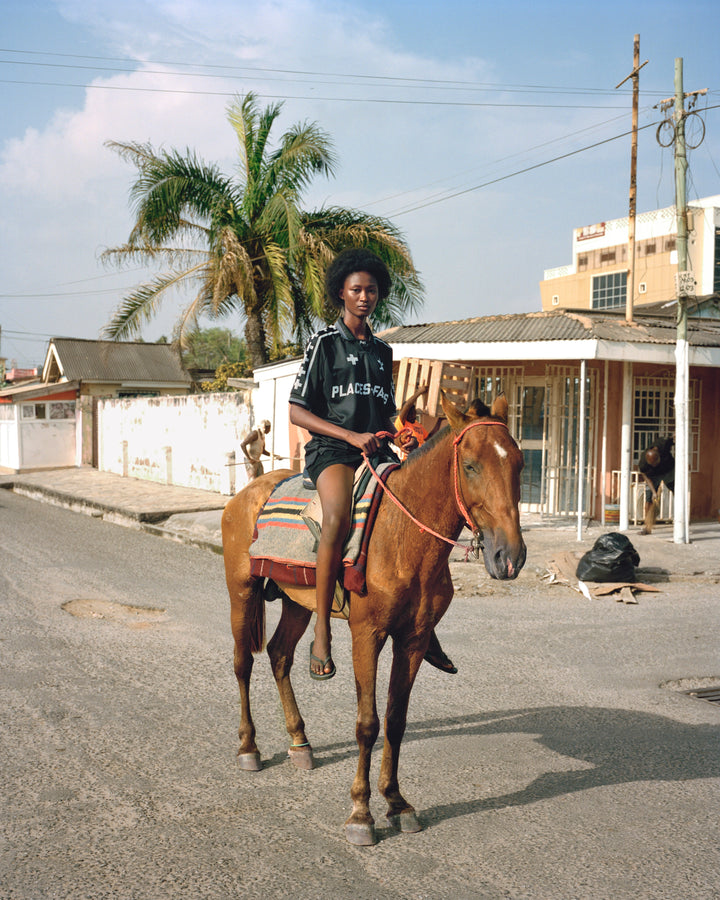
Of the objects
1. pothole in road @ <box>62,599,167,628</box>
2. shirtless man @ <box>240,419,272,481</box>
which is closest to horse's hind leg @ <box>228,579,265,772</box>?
pothole in road @ <box>62,599,167,628</box>

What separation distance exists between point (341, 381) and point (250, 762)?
6.57ft

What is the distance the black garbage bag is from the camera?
361 inches

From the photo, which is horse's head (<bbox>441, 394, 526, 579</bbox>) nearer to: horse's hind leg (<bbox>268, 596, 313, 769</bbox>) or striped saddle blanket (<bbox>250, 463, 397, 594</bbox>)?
striped saddle blanket (<bbox>250, 463, 397, 594</bbox>)

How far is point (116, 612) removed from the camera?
7.73m

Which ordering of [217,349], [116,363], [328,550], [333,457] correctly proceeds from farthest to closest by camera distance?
1. [217,349]
2. [116,363]
3. [333,457]
4. [328,550]

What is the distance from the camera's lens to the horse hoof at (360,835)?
3.36m

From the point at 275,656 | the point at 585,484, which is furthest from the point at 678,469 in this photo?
the point at 275,656

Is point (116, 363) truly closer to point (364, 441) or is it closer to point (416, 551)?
point (364, 441)

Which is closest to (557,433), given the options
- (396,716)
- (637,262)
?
(396,716)

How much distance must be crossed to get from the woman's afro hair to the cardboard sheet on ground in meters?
5.87

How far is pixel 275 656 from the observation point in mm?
4508

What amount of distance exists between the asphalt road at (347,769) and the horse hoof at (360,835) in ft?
0.10

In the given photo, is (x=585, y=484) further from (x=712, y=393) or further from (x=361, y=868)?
(x=361, y=868)

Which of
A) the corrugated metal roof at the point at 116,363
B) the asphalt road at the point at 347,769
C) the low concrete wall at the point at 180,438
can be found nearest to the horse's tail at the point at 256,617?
the asphalt road at the point at 347,769
